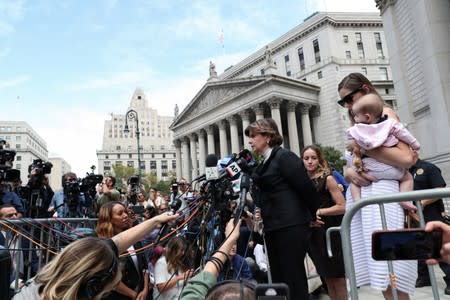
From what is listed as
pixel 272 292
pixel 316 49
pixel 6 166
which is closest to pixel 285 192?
pixel 272 292

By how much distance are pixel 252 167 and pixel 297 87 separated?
4428 centimetres

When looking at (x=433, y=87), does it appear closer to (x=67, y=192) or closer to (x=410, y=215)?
(x=410, y=215)

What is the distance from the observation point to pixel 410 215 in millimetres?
2561

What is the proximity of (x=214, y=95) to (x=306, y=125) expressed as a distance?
15358mm

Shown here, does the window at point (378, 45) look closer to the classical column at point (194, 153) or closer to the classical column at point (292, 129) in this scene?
the classical column at point (292, 129)

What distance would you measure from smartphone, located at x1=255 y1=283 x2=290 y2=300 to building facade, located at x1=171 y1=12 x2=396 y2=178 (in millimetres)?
40506

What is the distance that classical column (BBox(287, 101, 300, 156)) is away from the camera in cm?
4144

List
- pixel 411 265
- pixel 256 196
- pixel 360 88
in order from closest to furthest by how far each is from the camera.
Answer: pixel 411 265
pixel 360 88
pixel 256 196

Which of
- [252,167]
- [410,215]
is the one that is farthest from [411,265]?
[252,167]

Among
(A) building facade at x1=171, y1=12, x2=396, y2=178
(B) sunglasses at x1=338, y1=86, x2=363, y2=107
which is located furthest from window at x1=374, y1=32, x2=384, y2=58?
(B) sunglasses at x1=338, y1=86, x2=363, y2=107

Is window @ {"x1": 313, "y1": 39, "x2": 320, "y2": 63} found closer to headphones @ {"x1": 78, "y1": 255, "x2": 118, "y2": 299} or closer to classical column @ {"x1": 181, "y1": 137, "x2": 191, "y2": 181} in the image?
classical column @ {"x1": 181, "y1": 137, "x2": 191, "y2": 181}

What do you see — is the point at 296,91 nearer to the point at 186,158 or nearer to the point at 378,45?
the point at 378,45

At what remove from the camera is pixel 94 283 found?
5.19 feet

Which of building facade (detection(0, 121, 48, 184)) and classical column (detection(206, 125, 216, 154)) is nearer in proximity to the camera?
classical column (detection(206, 125, 216, 154))
